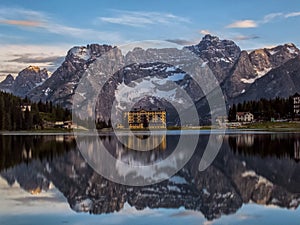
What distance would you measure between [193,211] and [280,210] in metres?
4.18

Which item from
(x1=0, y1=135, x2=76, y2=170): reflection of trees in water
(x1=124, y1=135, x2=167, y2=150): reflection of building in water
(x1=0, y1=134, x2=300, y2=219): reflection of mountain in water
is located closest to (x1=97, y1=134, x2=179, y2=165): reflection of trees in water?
(x1=124, y1=135, x2=167, y2=150): reflection of building in water

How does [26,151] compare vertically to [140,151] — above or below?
above

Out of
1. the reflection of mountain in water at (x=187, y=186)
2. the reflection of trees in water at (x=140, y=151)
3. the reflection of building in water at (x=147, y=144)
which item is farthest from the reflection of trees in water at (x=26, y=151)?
the reflection of building in water at (x=147, y=144)

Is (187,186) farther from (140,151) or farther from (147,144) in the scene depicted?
(147,144)

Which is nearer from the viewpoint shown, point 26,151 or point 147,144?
point 26,151

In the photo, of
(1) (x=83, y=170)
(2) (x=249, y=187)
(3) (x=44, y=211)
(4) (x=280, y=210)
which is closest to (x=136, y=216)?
(3) (x=44, y=211)

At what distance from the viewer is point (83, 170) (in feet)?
149

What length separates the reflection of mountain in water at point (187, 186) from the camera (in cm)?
2758

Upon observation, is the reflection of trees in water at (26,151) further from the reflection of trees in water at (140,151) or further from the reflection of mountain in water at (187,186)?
the reflection of trees in water at (140,151)

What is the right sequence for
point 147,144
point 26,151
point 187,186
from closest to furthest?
point 187,186 → point 26,151 → point 147,144

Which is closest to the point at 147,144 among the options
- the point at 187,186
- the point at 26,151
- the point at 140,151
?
the point at 140,151

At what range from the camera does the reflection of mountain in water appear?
27.6 meters

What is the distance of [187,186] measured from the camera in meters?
34.4

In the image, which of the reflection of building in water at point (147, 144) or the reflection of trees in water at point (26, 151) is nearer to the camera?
the reflection of trees in water at point (26, 151)
